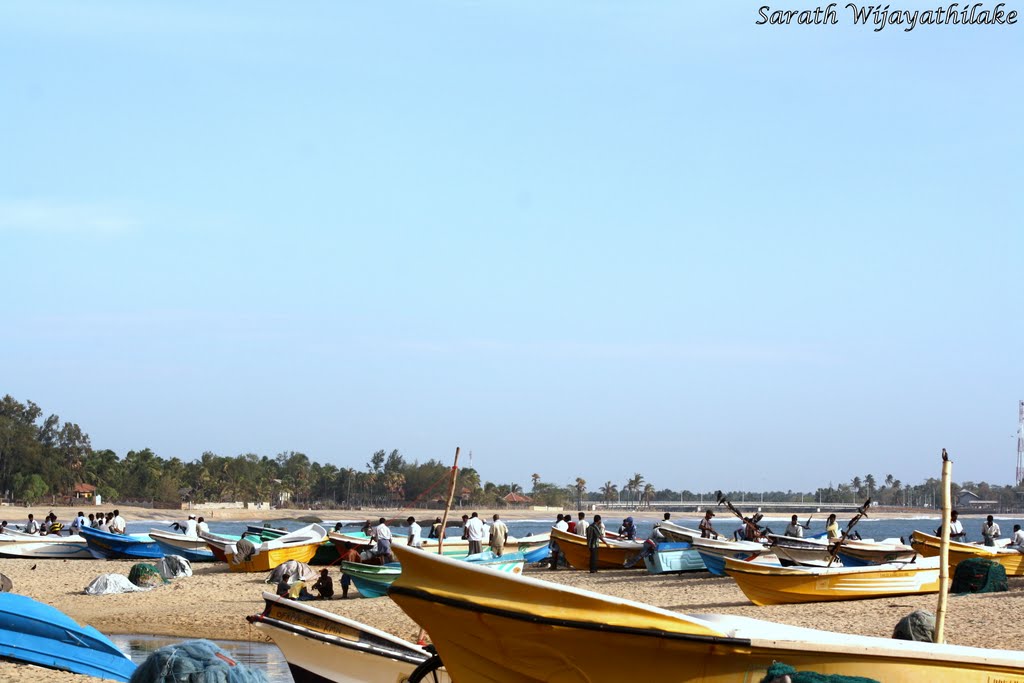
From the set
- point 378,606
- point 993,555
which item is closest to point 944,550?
point 378,606

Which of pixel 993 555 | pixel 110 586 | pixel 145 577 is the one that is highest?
pixel 993 555

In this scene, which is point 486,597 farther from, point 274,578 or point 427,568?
point 274,578

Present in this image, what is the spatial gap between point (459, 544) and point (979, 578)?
12441mm

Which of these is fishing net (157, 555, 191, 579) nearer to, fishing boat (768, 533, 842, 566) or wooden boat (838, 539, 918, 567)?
fishing boat (768, 533, 842, 566)

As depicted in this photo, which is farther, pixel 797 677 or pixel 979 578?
pixel 979 578

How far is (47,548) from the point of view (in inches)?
1323

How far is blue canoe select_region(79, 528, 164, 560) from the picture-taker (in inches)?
1271

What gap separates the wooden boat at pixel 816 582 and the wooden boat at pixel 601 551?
306 inches

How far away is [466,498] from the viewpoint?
14238cm

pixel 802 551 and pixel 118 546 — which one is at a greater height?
pixel 802 551

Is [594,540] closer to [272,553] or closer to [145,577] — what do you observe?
[272,553]

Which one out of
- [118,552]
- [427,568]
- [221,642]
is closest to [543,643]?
[427,568]

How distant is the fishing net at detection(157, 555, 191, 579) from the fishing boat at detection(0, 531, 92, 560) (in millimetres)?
6096

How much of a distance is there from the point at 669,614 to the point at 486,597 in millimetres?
1258
